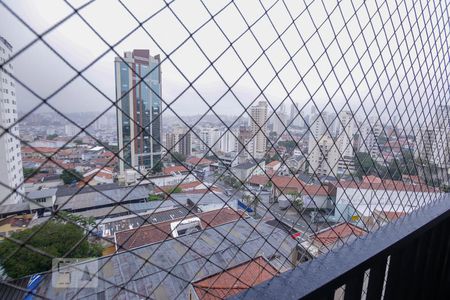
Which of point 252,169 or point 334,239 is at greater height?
point 252,169

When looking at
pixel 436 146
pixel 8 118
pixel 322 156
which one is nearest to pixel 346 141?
pixel 322 156

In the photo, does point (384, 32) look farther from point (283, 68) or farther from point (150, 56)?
point (150, 56)

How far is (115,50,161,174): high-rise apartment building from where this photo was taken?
50 cm

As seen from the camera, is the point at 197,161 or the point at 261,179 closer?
the point at 197,161

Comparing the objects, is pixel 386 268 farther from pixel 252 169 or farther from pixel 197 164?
pixel 197 164

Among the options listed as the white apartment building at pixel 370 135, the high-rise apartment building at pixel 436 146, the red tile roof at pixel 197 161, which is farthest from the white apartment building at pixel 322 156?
the high-rise apartment building at pixel 436 146

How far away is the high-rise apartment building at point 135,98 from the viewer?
1.63 ft

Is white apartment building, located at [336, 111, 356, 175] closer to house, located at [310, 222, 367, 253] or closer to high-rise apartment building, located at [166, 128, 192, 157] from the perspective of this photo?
house, located at [310, 222, 367, 253]

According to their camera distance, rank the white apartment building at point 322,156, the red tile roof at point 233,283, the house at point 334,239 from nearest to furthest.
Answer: the red tile roof at point 233,283 → the house at point 334,239 → the white apartment building at point 322,156

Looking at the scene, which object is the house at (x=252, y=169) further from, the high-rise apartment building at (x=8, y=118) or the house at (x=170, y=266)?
the high-rise apartment building at (x=8, y=118)

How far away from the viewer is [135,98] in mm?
606

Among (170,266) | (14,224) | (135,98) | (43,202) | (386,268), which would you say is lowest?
(170,266)

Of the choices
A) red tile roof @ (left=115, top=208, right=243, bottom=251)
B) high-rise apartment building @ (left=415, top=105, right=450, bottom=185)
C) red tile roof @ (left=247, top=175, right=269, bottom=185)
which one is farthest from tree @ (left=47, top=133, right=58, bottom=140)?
high-rise apartment building @ (left=415, top=105, right=450, bottom=185)

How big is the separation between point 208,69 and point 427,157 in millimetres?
1648
